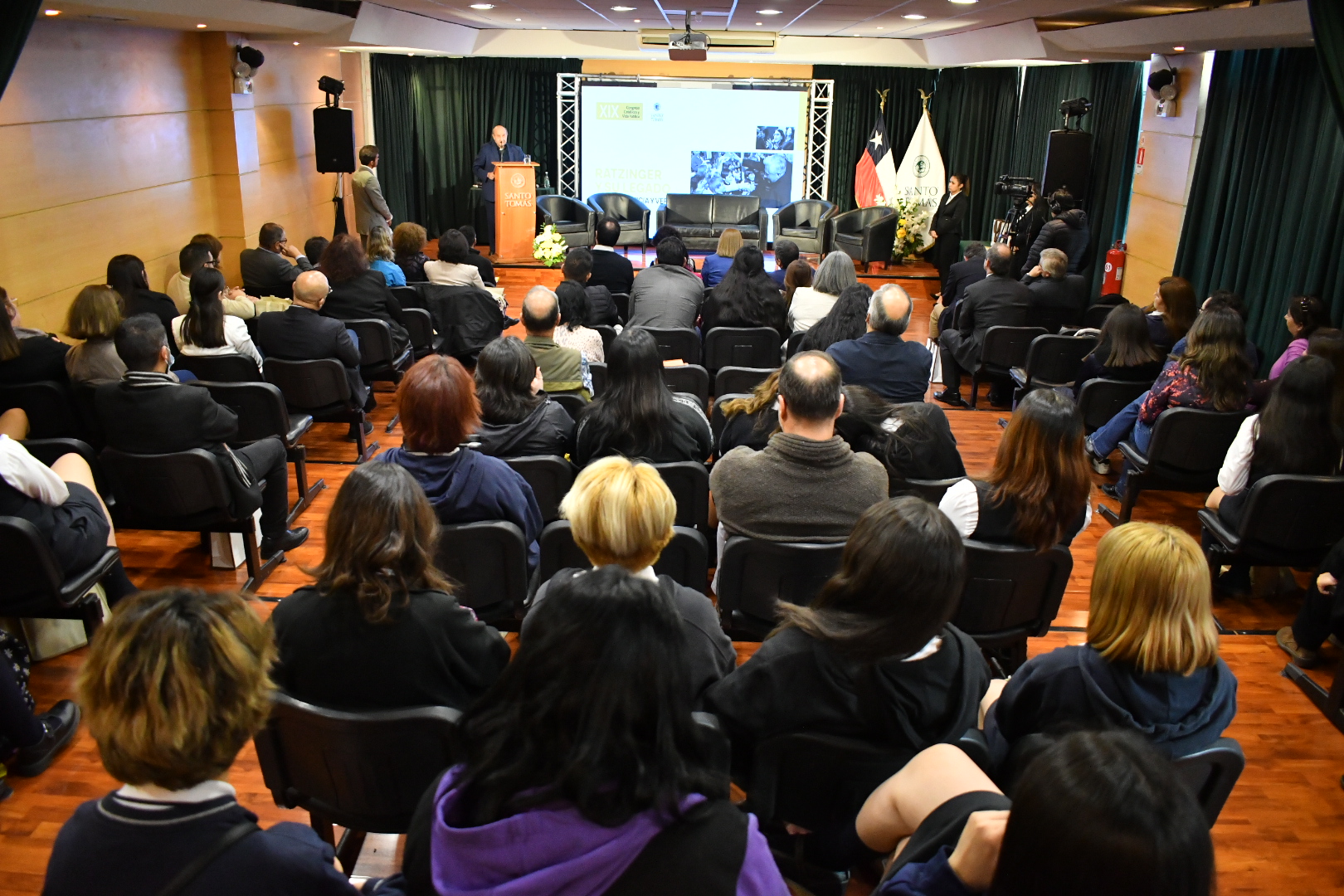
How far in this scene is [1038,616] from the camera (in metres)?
3.20

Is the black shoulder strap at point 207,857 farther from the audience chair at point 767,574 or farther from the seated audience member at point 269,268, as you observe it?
the seated audience member at point 269,268

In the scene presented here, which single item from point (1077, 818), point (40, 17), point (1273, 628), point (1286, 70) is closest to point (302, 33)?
point (40, 17)

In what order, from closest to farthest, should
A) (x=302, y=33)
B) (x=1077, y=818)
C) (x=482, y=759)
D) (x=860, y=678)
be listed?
(x=1077, y=818)
(x=482, y=759)
(x=860, y=678)
(x=302, y=33)

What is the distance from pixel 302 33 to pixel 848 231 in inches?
263

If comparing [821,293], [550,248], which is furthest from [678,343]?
[550,248]

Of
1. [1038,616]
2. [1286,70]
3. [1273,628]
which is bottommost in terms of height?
[1273,628]

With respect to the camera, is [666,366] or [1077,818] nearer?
[1077,818]

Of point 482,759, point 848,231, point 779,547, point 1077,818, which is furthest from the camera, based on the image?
point 848,231

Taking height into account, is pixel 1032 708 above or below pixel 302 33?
below

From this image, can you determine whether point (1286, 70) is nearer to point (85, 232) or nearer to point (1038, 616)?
point (1038, 616)

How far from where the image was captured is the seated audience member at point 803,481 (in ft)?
9.67

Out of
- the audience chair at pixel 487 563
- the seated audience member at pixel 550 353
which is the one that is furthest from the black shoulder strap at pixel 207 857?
the seated audience member at pixel 550 353

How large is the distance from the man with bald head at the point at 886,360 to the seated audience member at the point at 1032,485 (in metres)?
1.48

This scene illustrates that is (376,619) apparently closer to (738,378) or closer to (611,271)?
(738,378)
